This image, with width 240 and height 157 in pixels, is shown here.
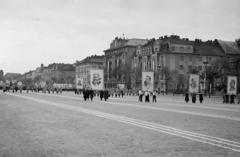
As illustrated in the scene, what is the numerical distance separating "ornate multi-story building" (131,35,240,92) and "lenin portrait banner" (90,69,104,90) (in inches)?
1905

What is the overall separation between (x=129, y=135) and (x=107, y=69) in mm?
130585

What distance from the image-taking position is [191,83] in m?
47.0

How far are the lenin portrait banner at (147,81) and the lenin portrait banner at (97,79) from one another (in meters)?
5.59

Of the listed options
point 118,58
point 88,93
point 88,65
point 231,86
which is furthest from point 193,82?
point 88,65

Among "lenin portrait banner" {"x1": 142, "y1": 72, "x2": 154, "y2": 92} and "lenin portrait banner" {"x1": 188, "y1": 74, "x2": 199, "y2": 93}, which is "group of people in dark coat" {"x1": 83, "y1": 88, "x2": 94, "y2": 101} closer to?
"lenin portrait banner" {"x1": 142, "y1": 72, "x2": 154, "y2": 92}

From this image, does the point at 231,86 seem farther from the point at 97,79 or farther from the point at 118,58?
the point at 118,58

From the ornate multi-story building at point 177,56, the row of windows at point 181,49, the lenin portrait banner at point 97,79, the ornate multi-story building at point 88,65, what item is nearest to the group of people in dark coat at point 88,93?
the lenin portrait banner at point 97,79

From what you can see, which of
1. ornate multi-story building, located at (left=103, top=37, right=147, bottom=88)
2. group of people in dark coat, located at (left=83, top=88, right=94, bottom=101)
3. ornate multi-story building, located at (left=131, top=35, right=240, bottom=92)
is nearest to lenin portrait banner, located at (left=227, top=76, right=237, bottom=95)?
group of people in dark coat, located at (left=83, top=88, right=94, bottom=101)

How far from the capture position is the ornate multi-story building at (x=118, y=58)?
400ft

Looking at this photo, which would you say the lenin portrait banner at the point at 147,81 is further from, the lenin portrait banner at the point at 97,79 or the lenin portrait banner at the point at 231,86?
the lenin portrait banner at the point at 231,86

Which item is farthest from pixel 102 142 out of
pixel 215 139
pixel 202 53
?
pixel 202 53

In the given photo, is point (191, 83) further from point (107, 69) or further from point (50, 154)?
point (107, 69)

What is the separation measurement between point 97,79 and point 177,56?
5557cm

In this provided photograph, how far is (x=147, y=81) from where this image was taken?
46219 mm
